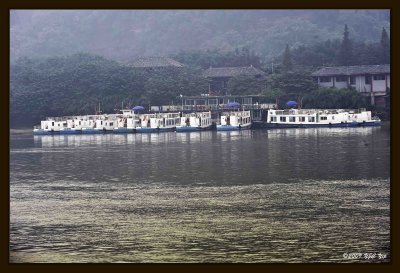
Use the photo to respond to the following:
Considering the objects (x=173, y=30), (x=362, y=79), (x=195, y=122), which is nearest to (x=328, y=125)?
(x=362, y=79)

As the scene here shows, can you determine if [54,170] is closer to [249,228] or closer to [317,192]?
[317,192]

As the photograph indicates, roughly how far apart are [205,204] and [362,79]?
28.1 m

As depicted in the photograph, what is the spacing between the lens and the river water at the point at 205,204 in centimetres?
1152

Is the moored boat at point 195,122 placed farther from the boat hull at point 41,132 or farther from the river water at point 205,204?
the river water at point 205,204

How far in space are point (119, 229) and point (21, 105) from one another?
29695 mm

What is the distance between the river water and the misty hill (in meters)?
36.0

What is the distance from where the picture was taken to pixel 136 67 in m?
48.0

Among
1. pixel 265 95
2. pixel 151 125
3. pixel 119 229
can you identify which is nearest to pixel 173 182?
pixel 119 229

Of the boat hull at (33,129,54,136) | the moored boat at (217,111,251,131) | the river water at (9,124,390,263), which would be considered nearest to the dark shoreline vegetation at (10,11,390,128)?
the moored boat at (217,111,251,131)

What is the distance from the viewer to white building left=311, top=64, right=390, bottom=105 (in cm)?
4125

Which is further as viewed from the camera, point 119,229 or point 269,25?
point 269,25

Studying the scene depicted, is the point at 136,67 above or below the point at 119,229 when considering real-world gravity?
above

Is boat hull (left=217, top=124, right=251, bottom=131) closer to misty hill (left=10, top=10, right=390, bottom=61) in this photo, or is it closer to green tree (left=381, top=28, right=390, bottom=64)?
green tree (left=381, top=28, right=390, bottom=64)

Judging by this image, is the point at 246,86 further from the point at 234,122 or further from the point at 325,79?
the point at 234,122
